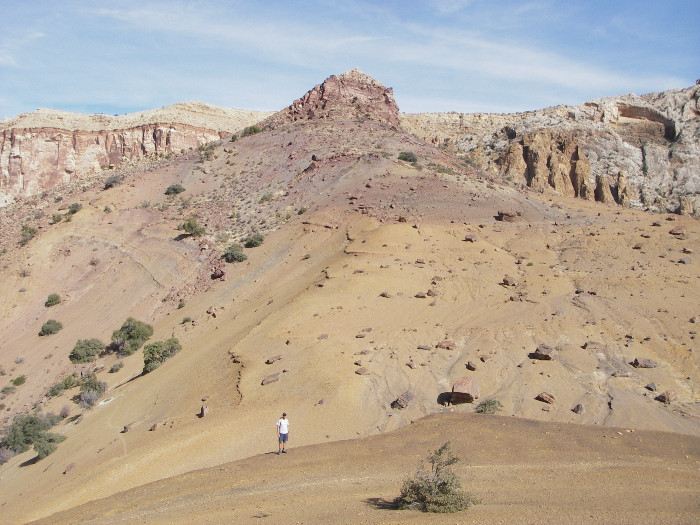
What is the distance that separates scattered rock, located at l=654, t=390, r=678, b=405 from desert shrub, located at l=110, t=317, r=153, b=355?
22414mm

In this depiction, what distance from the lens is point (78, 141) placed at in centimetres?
7850

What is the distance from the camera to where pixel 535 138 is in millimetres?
50875

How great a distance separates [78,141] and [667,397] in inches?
3213

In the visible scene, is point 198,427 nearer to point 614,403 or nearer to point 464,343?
point 464,343

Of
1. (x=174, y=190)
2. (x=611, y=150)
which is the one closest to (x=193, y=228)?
(x=174, y=190)

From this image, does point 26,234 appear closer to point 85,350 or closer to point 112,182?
point 112,182

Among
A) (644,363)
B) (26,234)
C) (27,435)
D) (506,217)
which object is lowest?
(27,435)

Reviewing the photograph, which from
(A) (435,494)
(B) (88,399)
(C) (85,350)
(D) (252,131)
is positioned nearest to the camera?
(A) (435,494)

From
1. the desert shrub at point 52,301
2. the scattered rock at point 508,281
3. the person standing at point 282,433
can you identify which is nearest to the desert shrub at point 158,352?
the desert shrub at point 52,301

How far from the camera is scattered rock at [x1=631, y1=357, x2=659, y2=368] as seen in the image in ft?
57.4

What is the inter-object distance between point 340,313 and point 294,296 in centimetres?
345

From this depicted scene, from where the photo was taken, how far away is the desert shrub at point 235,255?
1231 inches

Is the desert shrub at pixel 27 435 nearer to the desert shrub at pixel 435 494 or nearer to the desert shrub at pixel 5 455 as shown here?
the desert shrub at pixel 5 455

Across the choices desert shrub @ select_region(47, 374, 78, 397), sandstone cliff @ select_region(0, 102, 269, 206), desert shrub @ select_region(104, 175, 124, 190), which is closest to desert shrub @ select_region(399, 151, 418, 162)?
desert shrub @ select_region(104, 175, 124, 190)
